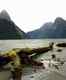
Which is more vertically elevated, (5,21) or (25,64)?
(5,21)

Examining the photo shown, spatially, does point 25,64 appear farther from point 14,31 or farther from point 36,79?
point 14,31

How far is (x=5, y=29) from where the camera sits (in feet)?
111

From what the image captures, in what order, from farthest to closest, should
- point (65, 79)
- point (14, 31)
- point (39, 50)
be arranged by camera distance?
1. point (14, 31)
2. point (39, 50)
3. point (65, 79)

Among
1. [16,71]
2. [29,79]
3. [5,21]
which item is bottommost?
[29,79]

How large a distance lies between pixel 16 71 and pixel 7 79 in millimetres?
808

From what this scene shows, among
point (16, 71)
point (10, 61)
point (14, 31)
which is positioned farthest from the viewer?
point (14, 31)

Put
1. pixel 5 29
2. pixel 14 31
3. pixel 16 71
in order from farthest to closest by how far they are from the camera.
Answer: pixel 5 29 → pixel 14 31 → pixel 16 71

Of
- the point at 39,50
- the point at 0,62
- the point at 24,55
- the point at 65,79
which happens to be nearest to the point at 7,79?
the point at 65,79

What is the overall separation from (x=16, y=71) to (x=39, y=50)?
16.5 feet

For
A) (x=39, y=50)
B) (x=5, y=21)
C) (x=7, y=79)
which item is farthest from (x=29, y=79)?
(x=5, y=21)

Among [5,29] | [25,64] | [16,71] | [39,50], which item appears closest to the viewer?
[16,71]

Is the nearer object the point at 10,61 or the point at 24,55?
the point at 10,61

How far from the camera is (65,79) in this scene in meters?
4.61

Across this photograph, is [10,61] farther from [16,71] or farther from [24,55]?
[16,71]
